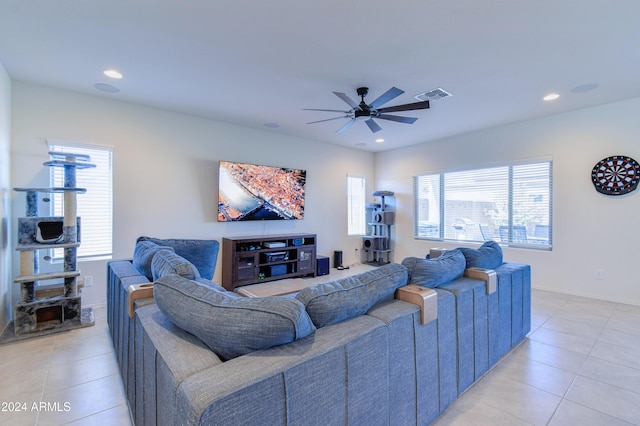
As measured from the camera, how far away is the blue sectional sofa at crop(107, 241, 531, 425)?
0.86 meters

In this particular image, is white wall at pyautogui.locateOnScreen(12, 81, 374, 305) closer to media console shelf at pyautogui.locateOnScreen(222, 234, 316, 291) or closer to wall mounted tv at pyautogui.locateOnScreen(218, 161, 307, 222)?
wall mounted tv at pyautogui.locateOnScreen(218, 161, 307, 222)

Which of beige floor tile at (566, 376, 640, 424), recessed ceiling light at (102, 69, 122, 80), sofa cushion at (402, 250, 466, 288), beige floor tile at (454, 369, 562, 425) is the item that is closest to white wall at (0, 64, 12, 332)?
recessed ceiling light at (102, 69, 122, 80)

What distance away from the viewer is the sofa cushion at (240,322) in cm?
98

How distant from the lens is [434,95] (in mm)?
3434

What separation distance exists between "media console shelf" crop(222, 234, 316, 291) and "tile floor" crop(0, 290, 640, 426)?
1758 mm

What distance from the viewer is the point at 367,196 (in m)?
6.74

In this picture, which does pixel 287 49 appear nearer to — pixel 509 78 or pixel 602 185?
pixel 509 78

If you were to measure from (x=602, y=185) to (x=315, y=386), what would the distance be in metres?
4.79

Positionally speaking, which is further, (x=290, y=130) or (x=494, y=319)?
(x=290, y=130)

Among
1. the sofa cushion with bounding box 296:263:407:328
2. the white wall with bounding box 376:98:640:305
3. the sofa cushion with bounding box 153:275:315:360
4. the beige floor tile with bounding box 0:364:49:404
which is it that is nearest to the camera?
the sofa cushion with bounding box 153:275:315:360

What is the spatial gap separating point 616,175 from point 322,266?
14.2ft

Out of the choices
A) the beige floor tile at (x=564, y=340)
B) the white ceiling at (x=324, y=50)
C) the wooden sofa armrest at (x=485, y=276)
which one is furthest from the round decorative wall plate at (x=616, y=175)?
the wooden sofa armrest at (x=485, y=276)

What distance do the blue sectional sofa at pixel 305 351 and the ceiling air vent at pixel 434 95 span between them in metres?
2.23

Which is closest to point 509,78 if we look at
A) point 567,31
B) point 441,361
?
point 567,31
